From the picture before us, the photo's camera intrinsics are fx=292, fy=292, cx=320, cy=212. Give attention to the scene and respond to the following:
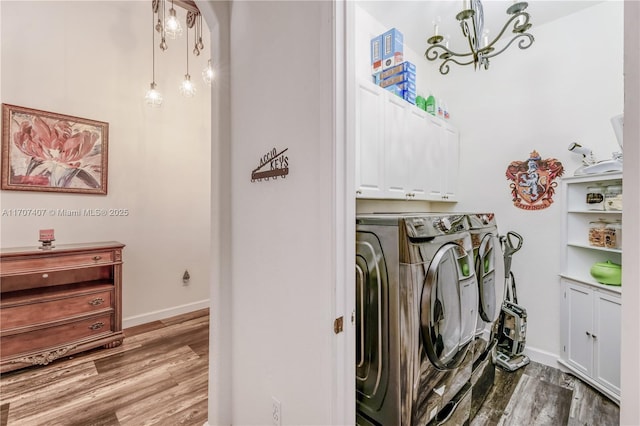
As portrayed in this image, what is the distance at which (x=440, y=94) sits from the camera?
341cm

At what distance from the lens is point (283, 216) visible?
4.18 feet

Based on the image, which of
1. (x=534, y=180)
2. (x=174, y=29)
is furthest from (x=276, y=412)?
(x=534, y=180)

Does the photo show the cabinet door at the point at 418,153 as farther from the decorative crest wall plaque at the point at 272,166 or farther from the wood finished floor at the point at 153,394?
the wood finished floor at the point at 153,394

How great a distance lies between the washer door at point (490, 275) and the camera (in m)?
1.90

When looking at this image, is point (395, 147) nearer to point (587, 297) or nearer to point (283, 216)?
point (283, 216)

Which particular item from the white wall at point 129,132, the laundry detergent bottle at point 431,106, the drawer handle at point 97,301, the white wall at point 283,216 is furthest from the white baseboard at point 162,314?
the laundry detergent bottle at point 431,106

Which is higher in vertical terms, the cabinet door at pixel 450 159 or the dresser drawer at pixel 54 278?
the cabinet door at pixel 450 159

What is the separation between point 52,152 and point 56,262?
3.52 ft

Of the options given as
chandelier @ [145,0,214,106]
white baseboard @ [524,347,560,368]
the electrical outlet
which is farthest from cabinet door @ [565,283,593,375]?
chandelier @ [145,0,214,106]

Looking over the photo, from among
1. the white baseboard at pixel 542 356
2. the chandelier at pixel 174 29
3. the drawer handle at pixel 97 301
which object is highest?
the chandelier at pixel 174 29

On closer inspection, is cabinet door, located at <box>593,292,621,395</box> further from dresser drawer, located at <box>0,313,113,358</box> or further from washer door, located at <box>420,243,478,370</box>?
dresser drawer, located at <box>0,313,113,358</box>

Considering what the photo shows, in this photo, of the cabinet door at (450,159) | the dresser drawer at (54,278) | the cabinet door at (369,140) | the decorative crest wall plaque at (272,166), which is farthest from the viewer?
the cabinet door at (450,159)

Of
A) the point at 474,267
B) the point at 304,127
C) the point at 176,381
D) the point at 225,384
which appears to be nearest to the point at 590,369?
the point at 474,267

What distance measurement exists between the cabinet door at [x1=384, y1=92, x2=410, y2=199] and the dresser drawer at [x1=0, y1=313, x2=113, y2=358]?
9.28 feet
